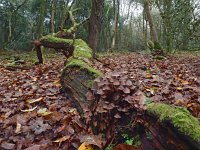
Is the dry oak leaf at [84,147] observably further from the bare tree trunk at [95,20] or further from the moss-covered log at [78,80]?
the bare tree trunk at [95,20]

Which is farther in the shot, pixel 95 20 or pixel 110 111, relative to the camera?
pixel 95 20

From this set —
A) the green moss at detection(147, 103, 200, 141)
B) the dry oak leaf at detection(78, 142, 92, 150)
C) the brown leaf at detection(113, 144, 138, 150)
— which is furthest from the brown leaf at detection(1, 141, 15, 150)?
the green moss at detection(147, 103, 200, 141)

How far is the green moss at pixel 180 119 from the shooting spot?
2.01 m

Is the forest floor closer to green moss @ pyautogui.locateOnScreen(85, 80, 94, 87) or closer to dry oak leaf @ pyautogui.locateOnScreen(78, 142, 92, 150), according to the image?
dry oak leaf @ pyautogui.locateOnScreen(78, 142, 92, 150)

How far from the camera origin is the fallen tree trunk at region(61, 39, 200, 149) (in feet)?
6.74

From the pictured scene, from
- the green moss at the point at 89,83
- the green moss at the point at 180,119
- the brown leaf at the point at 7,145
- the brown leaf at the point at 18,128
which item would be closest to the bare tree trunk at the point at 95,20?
the green moss at the point at 89,83

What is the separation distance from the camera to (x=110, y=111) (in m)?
2.88

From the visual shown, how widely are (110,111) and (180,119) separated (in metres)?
0.90

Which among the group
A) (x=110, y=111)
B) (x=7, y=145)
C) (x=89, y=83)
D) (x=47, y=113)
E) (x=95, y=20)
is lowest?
(x=7, y=145)

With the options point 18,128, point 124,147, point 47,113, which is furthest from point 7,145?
point 124,147

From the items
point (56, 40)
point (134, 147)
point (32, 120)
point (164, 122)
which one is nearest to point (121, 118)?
point (134, 147)

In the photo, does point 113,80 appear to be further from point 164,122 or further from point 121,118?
point 164,122

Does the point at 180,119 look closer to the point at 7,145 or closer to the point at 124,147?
the point at 124,147

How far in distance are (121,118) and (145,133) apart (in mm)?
376
